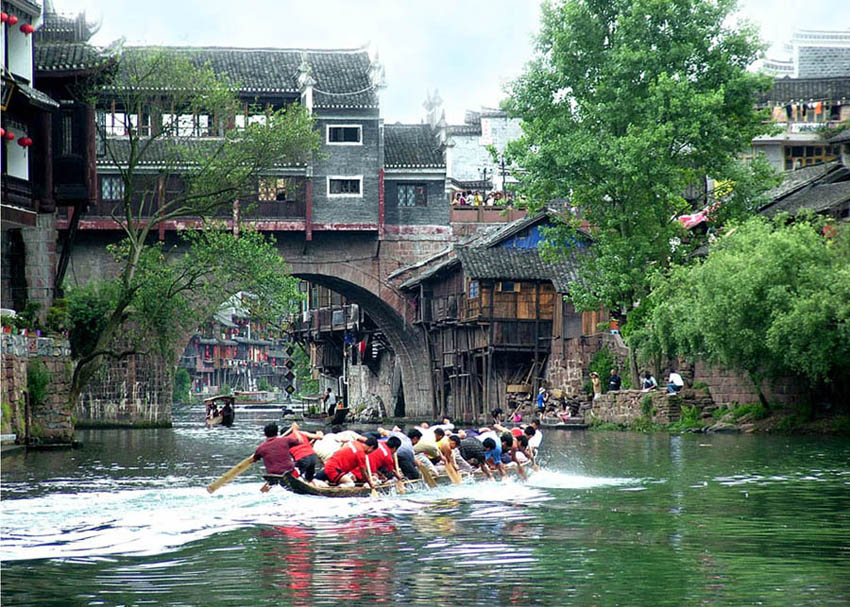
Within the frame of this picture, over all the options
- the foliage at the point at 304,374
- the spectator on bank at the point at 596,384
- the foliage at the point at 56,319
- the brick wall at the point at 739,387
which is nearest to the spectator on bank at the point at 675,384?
the brick wall at the point at 739,387

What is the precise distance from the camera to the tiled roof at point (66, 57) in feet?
137

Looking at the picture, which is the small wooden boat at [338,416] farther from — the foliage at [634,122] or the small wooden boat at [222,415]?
the foliage at [634,122]

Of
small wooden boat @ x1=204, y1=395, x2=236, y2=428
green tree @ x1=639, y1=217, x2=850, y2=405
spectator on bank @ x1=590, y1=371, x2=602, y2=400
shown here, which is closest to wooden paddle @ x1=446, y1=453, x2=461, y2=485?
green tree @ x1=639, y1=217, x2=850, y2=405

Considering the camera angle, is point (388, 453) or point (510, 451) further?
point (510, 451)

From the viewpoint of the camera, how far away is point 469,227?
209 feet

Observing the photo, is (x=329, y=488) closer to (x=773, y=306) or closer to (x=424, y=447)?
(x=424, y=447)

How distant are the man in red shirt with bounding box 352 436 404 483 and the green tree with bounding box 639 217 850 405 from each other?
1572 centimetres

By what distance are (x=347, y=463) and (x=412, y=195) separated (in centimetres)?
4041

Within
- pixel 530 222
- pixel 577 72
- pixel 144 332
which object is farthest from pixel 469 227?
pixel 144 332

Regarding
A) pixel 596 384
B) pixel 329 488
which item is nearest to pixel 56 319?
pixel 329 488

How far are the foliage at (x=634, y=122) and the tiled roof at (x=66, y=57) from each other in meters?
13.6

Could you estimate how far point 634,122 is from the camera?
4638cm

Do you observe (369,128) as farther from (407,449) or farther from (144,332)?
(407,449)

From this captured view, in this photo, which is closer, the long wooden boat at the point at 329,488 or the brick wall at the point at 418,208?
the long wooden boat at the point at 329,488
